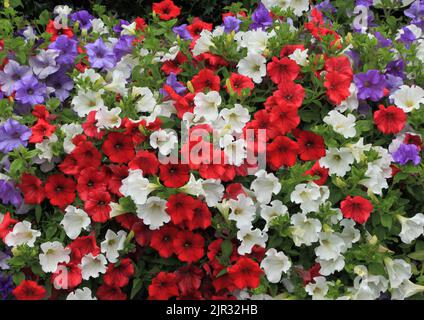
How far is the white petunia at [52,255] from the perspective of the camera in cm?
279

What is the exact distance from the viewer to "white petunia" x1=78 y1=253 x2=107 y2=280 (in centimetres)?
279

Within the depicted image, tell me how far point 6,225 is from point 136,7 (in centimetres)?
284

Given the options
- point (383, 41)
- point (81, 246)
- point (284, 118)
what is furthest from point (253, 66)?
point (81, 246)

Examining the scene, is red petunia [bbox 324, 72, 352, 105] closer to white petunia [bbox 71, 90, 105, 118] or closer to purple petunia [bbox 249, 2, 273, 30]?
purple petunia [bbox 249, 2, 273, 30]

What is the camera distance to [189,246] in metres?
2.79

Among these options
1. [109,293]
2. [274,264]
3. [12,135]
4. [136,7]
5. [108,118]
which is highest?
[108,118]

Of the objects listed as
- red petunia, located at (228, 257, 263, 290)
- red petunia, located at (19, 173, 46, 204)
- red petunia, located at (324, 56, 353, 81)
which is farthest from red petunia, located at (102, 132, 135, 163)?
red petunia, located at (324, 56, 353, 81)

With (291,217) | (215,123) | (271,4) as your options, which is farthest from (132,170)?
(271,4)

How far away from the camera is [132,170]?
278cm

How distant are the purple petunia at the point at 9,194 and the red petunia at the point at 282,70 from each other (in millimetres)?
1241

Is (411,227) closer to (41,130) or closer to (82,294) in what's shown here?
(82,294)

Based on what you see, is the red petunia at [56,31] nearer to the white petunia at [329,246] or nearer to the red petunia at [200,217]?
the red petunia at [200,217]

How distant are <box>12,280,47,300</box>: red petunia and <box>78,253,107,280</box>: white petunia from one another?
18 cm
